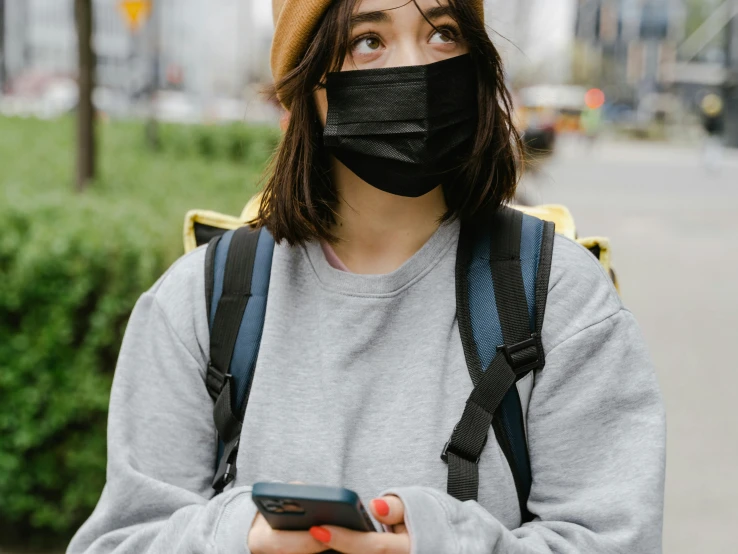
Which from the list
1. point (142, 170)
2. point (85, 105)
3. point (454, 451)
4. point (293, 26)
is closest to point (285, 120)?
point (293, 26)

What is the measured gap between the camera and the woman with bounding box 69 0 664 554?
60.8 inches

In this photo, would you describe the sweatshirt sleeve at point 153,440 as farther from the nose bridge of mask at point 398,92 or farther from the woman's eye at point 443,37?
the woman's eye at point 443,37

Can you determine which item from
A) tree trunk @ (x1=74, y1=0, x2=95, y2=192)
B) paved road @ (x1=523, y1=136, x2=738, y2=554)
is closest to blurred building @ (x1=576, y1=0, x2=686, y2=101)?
paved road @ (x1=523, y1=136, x2=738, y2=554)

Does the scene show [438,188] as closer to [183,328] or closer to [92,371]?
[183,328]

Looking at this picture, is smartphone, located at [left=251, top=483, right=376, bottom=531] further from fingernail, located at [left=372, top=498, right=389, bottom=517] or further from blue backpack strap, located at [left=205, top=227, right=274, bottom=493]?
blue backpack strap, located at [left=205, top=227, right=274, bottom=493]

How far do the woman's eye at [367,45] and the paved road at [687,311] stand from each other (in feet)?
2.09

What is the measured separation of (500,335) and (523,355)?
5 centimetres

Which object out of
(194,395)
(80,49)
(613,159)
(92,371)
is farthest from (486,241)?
(613,159)

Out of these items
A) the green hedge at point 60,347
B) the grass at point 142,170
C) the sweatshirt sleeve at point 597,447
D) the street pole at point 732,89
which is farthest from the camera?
the street pole at point 732,89

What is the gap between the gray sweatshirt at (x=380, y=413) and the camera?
5.02ft

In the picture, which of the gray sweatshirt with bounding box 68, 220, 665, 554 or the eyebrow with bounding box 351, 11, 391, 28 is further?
the eyebrow with bounding box 351, 11, 391, 28

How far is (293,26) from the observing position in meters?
1.73

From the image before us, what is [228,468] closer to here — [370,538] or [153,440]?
[153,440]

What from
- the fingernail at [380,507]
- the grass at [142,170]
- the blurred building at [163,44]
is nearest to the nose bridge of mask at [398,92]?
the grass at [142,170]
